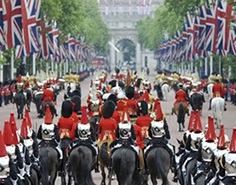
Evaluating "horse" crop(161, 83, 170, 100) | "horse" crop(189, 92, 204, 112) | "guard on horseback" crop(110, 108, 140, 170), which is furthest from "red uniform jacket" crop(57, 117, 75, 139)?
"horse" crop(161, 83, 170, 100)

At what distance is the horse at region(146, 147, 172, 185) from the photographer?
72.5ft

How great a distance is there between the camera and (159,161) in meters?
22.1

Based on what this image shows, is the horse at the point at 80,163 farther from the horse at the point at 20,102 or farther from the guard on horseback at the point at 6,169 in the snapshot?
the horse at the point at 20,102

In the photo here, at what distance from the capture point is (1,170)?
17.1m

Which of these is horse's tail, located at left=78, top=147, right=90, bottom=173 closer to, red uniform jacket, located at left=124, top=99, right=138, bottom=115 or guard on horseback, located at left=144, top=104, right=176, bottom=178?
guard on horseback, located at left=144, top=104, right=176, bottom=178

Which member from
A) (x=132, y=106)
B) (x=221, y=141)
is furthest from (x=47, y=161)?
(x=132, y=106)

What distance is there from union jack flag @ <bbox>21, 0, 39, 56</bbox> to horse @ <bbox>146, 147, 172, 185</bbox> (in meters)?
35.0

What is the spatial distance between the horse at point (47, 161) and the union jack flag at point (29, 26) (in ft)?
113

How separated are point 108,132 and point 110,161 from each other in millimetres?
939

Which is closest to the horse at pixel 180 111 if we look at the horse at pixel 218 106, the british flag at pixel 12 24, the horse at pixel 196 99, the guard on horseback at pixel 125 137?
the horse at pixel 218 106

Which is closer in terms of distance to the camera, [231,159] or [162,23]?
[231,159]

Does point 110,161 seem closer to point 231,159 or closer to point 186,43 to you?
point 231,159

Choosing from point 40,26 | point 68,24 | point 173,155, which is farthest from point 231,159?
point 68,24

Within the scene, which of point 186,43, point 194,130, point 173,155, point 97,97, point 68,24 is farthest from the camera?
point 68,24
